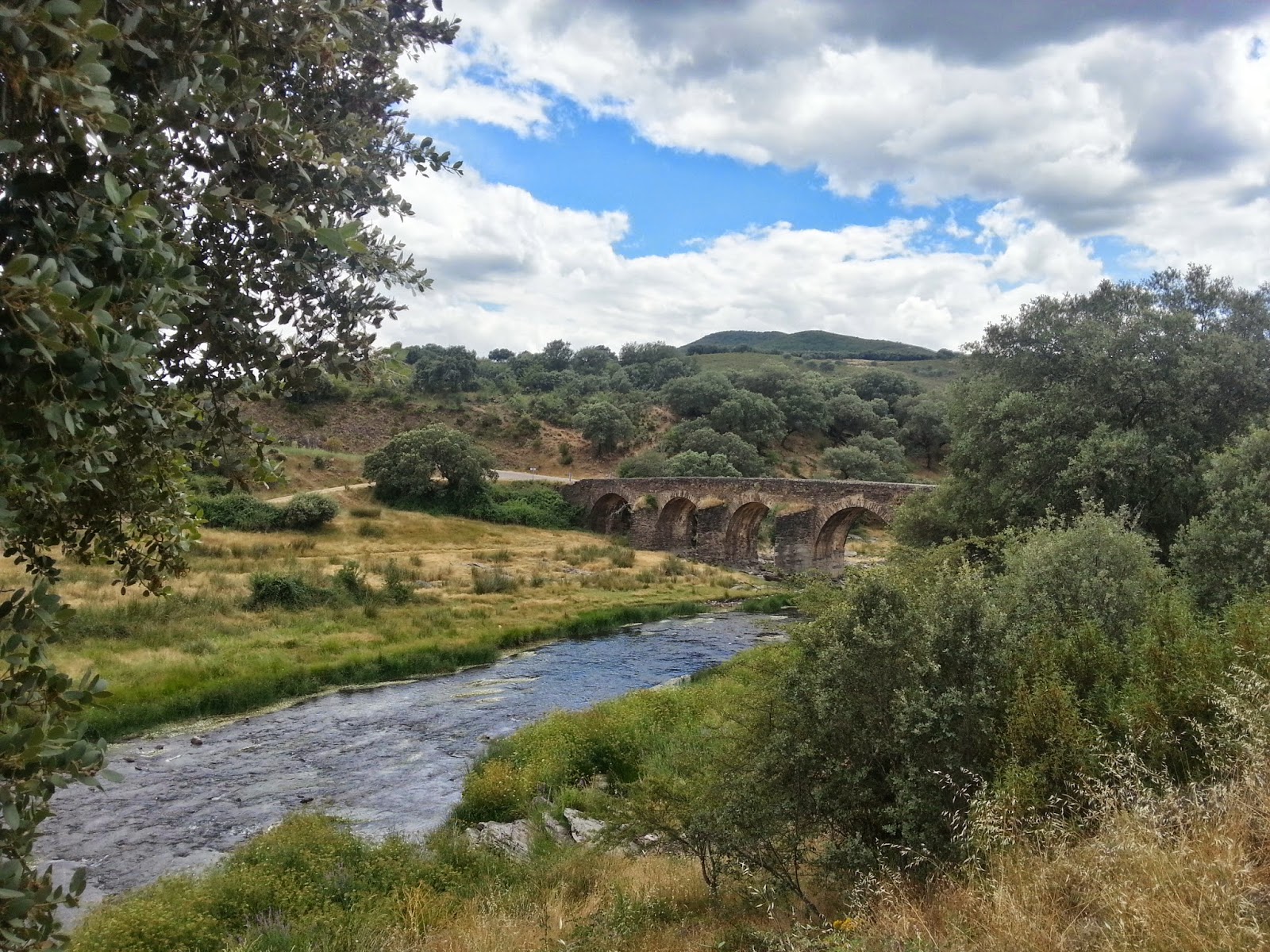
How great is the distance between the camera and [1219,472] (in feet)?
41.1

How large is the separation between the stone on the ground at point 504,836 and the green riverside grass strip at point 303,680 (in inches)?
236

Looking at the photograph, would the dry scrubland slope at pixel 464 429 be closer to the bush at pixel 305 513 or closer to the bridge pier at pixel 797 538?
the bush at pixel 305 513

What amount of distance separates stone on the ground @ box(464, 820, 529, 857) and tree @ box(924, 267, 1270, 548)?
10983 millimetres

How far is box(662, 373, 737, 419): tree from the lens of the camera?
6519cm

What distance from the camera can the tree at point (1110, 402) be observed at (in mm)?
15969

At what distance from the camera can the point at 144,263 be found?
246cm

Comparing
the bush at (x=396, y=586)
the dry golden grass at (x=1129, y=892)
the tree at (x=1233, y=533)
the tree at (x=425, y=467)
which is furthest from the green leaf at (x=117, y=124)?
the tree at (x=425, y=467)

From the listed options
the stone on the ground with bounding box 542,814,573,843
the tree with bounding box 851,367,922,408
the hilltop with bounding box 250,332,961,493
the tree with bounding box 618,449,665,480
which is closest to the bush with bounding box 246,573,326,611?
the stone on the ground with bounding box 542,814,573,843

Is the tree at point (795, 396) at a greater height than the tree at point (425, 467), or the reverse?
the tree at point (795, 396)

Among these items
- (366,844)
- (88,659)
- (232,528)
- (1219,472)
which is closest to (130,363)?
(366,844)

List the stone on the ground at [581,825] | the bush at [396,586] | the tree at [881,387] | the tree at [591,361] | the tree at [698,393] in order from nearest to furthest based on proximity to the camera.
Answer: the stone on the ground at [581,825] < the bush at [396,586] < the tree at [698,393] < the tree at [881,387] < the tree at [591,361]

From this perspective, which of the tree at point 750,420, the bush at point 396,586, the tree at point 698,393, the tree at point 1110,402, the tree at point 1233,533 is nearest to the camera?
the tree at point 1233,533

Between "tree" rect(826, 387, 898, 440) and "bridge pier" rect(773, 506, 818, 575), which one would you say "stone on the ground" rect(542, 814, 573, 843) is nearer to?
"bridge pier" rect(773, 506, 818, 575)

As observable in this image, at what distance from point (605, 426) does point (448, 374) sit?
50.9 ft
